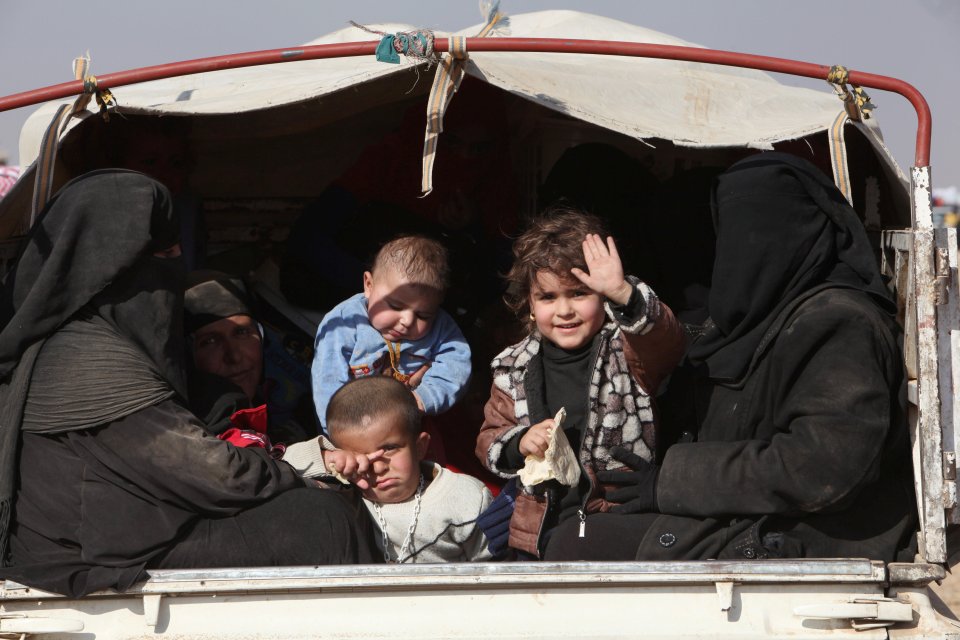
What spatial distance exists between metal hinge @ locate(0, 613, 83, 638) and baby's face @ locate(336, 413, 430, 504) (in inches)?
34.8

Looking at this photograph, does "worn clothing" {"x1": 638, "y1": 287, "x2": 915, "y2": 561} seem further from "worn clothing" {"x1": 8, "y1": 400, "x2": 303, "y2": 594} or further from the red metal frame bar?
"worn clothing" {"x1": 8, "y1": 400, "x2": 303, "y2": 594}

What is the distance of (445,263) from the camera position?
12.1ft

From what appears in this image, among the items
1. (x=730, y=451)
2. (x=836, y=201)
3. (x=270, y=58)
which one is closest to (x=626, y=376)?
(x=730, y=451)

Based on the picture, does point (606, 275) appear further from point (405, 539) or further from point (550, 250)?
point (405, 539)

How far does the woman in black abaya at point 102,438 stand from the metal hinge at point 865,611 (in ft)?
4.15

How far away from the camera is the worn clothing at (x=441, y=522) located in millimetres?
3227

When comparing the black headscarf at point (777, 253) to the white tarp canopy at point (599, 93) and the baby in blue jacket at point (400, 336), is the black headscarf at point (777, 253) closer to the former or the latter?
the white tarp canopy at point (599, 93)

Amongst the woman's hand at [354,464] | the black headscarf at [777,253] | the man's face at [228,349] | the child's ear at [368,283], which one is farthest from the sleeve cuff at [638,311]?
the man's face at [228,349]

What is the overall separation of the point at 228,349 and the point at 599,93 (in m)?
1.49

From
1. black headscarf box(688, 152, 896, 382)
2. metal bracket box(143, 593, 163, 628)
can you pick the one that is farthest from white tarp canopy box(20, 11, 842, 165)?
metal bracket box(143, 593, 163, 628)

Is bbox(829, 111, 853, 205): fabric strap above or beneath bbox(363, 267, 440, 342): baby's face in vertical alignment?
above

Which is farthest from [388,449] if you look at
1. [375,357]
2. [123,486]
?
[123,486]

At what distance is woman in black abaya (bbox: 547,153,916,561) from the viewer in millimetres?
2768

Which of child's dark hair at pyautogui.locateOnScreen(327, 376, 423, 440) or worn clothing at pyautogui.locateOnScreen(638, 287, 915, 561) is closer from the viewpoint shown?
worn clothing at pyautogui.locateOnScreen(638, 287, 915, 561)
